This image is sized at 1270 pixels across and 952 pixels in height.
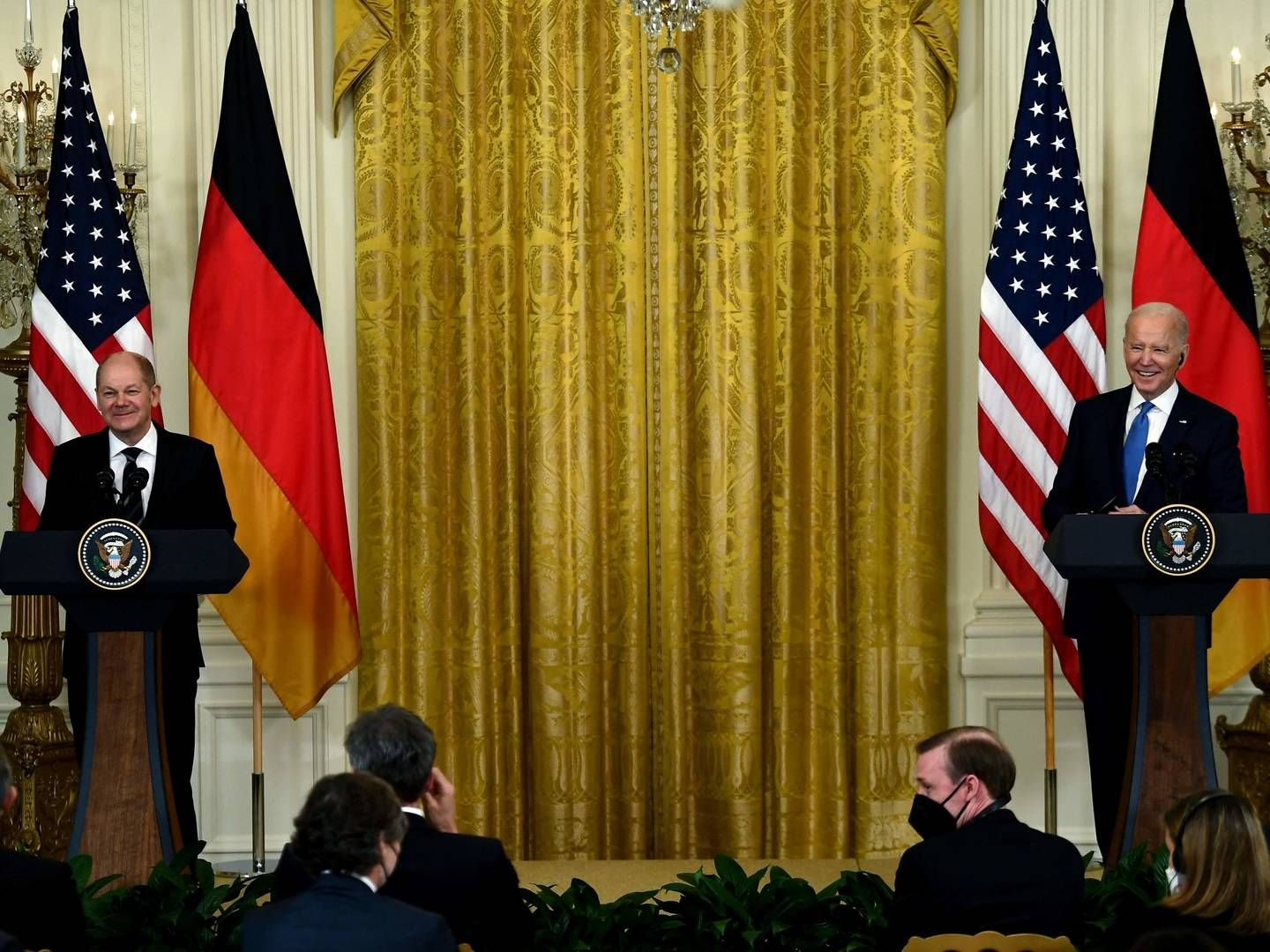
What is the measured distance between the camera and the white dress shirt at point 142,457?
17.5 feet

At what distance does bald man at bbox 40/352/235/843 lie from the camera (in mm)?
5266

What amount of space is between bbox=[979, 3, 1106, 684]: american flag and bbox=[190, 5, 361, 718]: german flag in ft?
7.77

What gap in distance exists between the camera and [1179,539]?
460 centimetres

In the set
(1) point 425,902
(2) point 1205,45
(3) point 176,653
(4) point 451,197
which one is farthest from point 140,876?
(2) point 1205,45

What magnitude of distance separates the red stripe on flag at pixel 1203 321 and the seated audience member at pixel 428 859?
12.1ft

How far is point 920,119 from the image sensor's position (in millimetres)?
6746

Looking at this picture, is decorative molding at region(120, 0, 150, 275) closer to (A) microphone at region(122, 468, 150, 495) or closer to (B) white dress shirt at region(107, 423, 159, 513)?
(B) white dress shirt at region(107, 423, 159, 513)

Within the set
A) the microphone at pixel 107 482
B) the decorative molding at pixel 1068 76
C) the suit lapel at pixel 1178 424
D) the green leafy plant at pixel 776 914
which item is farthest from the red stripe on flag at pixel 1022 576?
the microphone at pixel 107 482

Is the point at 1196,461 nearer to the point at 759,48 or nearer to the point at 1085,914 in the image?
the point at 1085,914

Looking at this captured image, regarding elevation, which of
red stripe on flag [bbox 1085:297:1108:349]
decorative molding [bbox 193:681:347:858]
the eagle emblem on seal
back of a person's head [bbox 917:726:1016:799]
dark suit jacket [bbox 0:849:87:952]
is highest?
red stripe on flag [bbox 1085:297:1108:349]

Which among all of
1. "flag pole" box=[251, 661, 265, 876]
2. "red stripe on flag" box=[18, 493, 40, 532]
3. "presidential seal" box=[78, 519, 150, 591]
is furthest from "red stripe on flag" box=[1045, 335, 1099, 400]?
"red stripe on flag" box=[18, 493, 40, 532]

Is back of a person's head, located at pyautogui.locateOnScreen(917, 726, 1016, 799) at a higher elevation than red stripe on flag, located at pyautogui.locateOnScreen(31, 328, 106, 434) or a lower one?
lower

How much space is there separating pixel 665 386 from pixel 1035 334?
1.46m

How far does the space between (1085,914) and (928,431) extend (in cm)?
288
